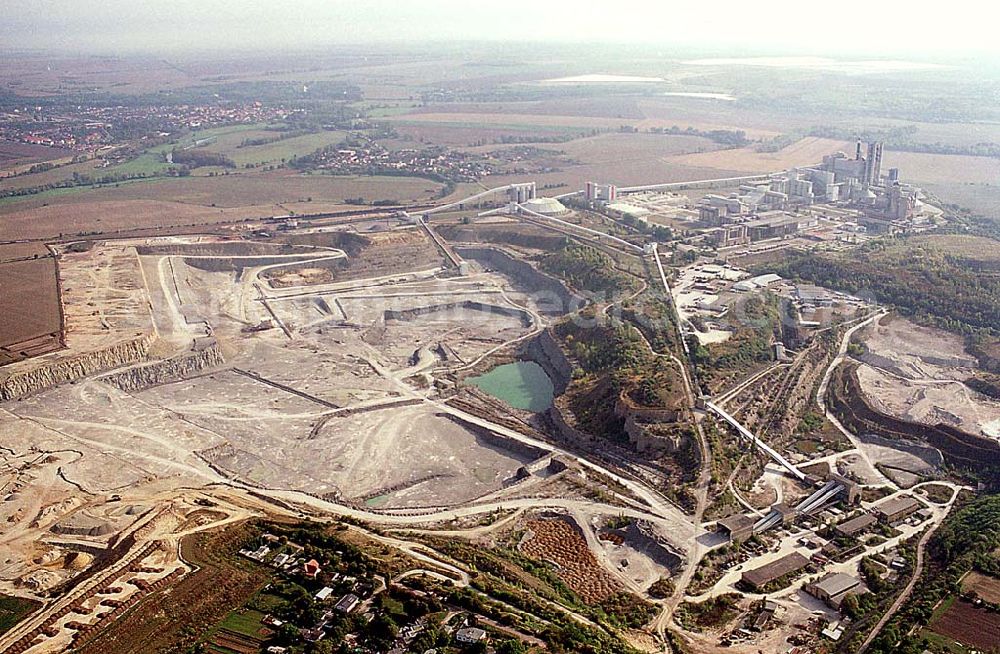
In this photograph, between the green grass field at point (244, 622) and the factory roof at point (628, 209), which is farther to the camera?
the factory roof at point (628, 209)

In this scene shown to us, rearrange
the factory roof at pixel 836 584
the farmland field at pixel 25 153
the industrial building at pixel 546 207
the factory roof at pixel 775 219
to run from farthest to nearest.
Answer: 1. the farmland field at pixel 25 153
2. the industrial building at pixel 546 207
3. the factory roof at pixel 775 219
4. the factory roof at pixel 836 584

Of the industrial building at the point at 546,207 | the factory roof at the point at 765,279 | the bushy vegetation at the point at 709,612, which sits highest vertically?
the industrial building at the point at 546,207

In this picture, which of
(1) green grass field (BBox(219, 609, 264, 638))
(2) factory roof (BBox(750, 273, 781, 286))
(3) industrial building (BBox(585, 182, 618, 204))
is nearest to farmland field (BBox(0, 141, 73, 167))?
(3) industrial building (BBox(585, 182, 618, 204))

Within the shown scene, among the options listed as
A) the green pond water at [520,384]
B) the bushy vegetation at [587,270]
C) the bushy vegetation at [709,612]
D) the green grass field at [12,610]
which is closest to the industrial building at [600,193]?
the bushy vegetation at [587,270]

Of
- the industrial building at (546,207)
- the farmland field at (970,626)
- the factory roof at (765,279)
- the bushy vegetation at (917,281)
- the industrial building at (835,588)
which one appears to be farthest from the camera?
the industrial building at (546,207)

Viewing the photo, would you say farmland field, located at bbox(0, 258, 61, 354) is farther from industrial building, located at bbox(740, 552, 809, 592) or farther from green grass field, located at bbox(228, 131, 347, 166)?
green grass field, located at bbox(228, 131, 347, 166)

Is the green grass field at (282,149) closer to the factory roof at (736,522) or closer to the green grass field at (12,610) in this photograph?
the green grass field at (12,610)

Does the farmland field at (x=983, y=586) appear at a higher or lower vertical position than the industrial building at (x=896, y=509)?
higher
